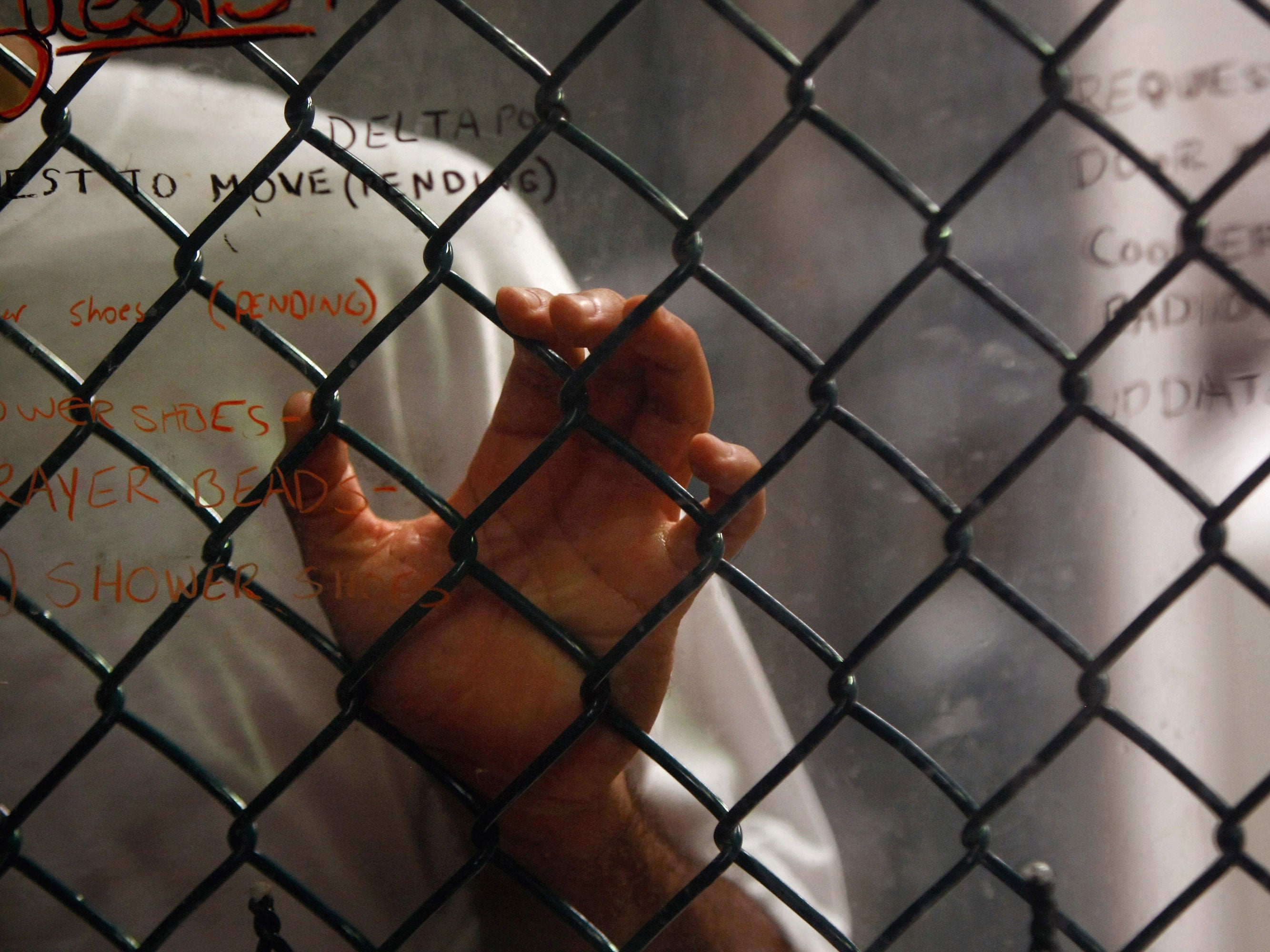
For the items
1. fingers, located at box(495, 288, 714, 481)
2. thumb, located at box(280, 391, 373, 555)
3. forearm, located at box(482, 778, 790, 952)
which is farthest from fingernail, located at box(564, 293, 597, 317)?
forearm, located at box(482, 778, 790, 952)

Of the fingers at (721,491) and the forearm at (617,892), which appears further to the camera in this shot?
the forearm at (617,892)

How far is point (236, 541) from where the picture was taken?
502mm

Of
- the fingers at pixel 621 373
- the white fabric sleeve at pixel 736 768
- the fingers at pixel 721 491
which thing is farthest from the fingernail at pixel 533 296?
the white fabric sleeve at pixel 736 768

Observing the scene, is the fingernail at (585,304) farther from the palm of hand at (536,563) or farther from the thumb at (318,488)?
the thumb at (318,488)

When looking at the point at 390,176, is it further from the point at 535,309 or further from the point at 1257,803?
the point at 1257,803

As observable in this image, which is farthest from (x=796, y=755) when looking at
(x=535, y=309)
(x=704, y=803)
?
(x=535, y=309)

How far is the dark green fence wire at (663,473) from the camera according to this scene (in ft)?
1.41

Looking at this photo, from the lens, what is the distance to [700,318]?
555 mm

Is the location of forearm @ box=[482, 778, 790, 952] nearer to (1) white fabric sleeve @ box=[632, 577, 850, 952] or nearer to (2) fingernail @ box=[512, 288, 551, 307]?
(1) white fabric sleeve @ box=[632, 577, 850, 952]

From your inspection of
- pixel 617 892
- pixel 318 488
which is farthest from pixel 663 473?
pixel 617 892

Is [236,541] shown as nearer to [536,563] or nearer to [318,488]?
[318,488]

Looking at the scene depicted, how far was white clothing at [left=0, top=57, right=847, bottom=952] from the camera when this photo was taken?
49 cm

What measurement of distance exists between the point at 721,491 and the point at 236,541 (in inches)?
11.1

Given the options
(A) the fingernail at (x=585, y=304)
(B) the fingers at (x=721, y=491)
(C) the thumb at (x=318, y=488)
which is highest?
(A) the fingernail at (x=585, y=304)
